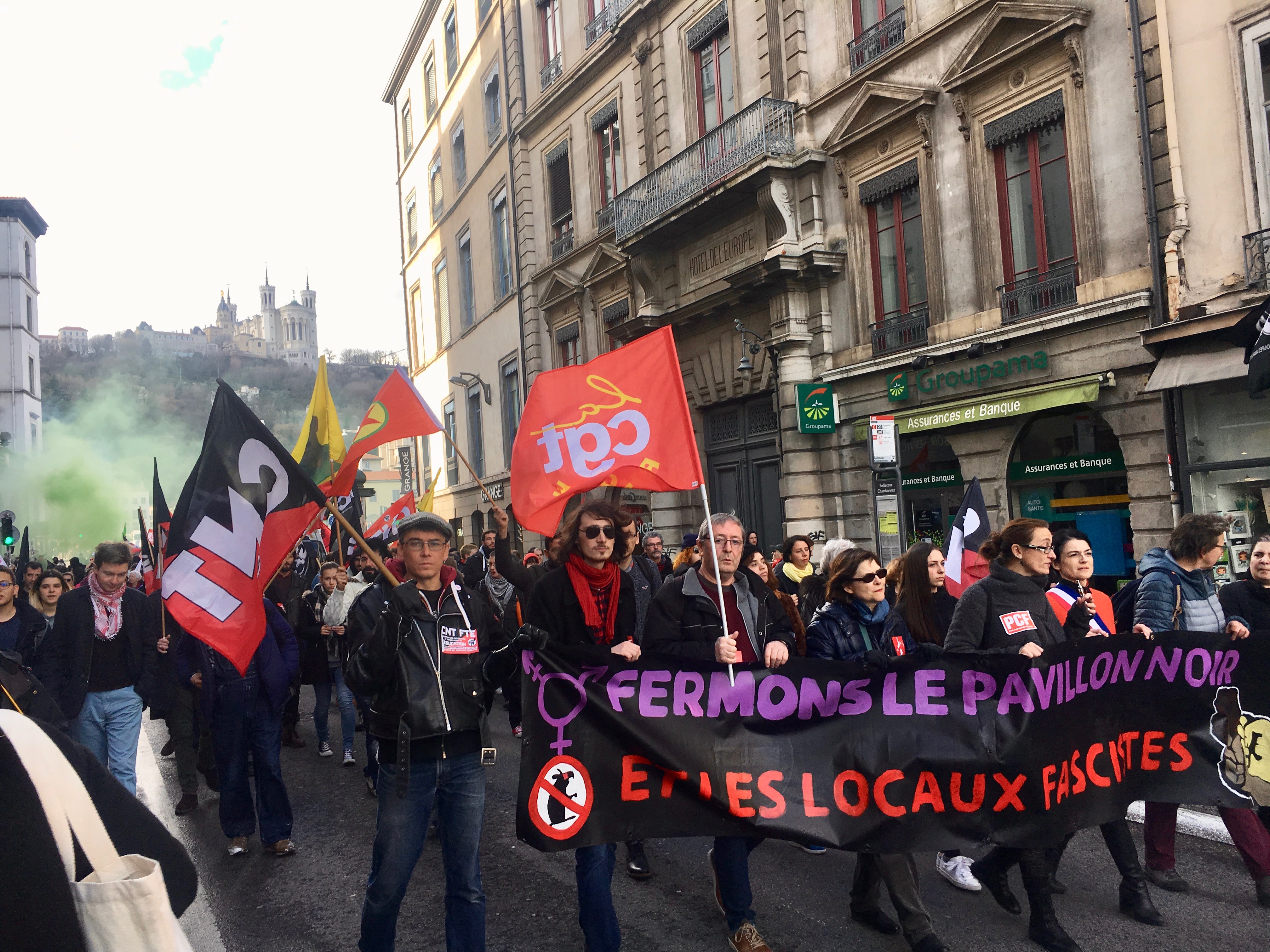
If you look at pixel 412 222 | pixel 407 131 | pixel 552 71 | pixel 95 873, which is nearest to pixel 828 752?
pixel 95 873

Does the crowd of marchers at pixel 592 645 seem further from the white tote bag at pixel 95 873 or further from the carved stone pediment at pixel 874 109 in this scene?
the carved stone pediment at pixel 874 109

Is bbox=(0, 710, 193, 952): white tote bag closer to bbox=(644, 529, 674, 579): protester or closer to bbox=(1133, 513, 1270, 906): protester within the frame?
bbox=(1133, 513, 1270, 906): protester

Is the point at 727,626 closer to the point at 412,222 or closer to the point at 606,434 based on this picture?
the point at 606,434

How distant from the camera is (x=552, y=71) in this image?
2495 cm

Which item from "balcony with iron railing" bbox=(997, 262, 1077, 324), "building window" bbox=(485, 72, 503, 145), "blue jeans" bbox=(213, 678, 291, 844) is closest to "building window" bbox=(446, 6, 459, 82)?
"building window" bbox=(485, 72, 503, 145)

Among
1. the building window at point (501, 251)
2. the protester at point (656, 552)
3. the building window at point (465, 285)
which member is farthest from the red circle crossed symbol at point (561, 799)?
the building window at point (465, 285)

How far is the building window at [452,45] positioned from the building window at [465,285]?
5.42 m

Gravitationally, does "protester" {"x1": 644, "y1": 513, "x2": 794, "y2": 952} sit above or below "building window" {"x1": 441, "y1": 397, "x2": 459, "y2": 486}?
below

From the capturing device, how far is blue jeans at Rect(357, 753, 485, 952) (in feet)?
12.0

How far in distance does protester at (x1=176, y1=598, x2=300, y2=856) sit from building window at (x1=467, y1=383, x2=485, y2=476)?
23774 millimetres

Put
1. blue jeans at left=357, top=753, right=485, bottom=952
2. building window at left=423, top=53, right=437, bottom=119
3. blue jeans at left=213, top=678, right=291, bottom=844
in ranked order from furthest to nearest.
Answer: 1. building window at left=423, top=53, right=437, bottom=119
2. blue jeans at left=213, top=678, right=291, bottom=844
3. blue jeans at left=357, top=753, right=485, bottom=952

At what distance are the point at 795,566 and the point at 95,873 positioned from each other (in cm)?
870

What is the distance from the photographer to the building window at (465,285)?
31.8 m

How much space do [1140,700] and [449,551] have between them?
3.18 m
